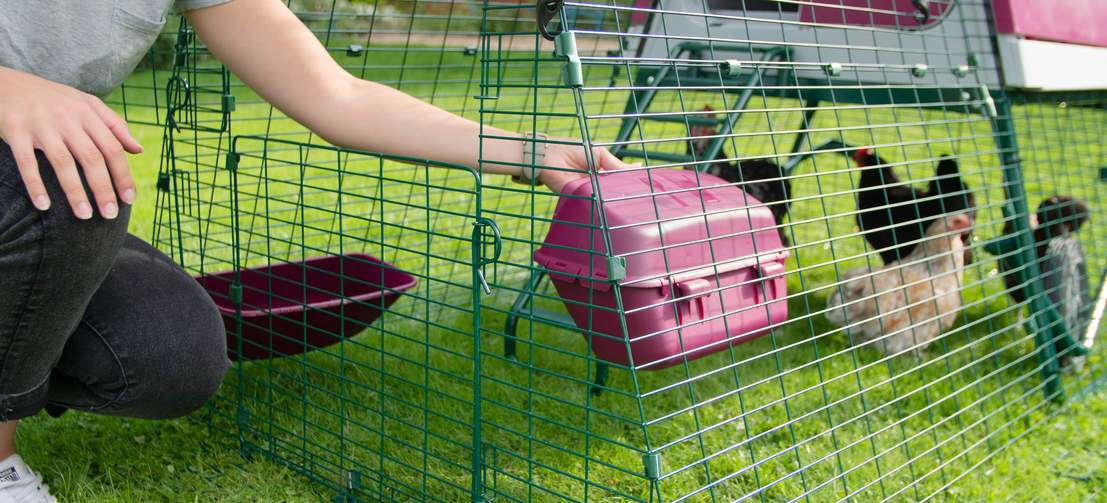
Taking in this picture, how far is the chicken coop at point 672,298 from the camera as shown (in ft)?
4.20

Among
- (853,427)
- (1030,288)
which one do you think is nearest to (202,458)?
(853,427)

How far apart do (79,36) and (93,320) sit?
454mm

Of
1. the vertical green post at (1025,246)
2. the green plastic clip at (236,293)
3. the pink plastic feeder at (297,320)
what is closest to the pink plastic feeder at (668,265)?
the pink plastic feeder at (297,320)

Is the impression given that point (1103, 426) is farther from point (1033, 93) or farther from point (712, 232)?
point (712, 232)

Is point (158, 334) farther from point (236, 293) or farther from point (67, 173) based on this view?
point (67, 173)

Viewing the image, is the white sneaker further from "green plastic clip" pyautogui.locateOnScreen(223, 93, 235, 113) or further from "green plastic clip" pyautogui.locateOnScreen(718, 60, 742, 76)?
"green plastic clip" pyautogui.locateOnScreen(718, 60, 742, 76)

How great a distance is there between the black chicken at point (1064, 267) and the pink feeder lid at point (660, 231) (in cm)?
136

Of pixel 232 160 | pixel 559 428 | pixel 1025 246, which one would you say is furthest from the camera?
pixel 1025 246

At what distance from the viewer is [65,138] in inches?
38.5

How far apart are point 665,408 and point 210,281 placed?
4.16 feet

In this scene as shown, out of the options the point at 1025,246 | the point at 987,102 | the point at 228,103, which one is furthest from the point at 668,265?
the point at 1025,246

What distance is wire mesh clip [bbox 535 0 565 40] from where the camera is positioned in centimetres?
113

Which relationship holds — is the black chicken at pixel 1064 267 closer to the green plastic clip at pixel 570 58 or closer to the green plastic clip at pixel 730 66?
the green plastic clip at pixel 730 66

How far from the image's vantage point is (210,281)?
2.15m
